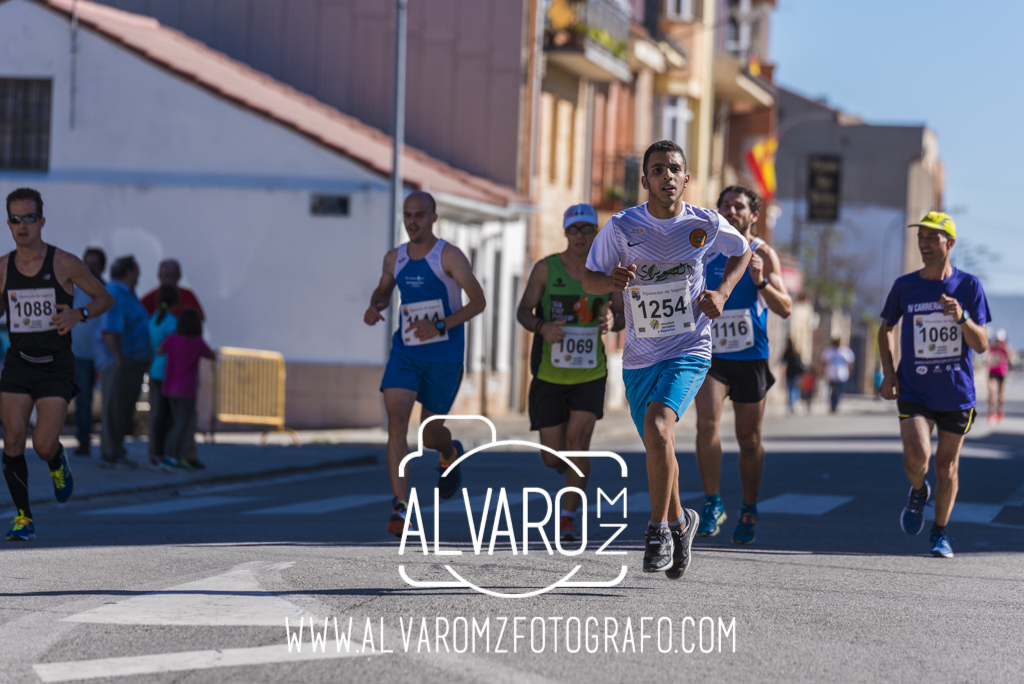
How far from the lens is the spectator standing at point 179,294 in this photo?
14671 mm

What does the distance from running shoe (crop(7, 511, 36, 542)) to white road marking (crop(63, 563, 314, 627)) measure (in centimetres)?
207

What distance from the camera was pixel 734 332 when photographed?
29.2 feet

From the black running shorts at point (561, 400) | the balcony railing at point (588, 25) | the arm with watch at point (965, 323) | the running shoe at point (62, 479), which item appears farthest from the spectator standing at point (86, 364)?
the balcony railing at point (588, 25)

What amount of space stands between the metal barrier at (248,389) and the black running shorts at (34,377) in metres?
9.32

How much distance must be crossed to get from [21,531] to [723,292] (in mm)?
4290

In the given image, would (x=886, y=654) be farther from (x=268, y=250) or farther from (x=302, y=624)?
(x=268, y=250)

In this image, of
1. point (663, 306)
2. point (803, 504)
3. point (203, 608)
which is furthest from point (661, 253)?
point (803, 504)

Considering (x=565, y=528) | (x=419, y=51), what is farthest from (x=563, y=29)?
(x=565, y=528)

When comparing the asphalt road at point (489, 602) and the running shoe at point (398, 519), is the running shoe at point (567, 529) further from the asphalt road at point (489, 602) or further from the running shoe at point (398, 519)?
the running shoe at point (398, 519)

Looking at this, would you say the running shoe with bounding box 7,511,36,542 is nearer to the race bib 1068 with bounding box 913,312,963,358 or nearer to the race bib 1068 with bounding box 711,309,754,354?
the race bib 1068 with bounding box 711,309,754,354

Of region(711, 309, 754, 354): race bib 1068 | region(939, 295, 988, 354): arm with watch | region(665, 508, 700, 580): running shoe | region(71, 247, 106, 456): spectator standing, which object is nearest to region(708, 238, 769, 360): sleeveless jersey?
region(711, 309, 754, 354): race bib 1068

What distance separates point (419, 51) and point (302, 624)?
76.1 ft

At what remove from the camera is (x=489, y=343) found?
27.2m

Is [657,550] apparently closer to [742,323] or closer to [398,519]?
[398,519]
